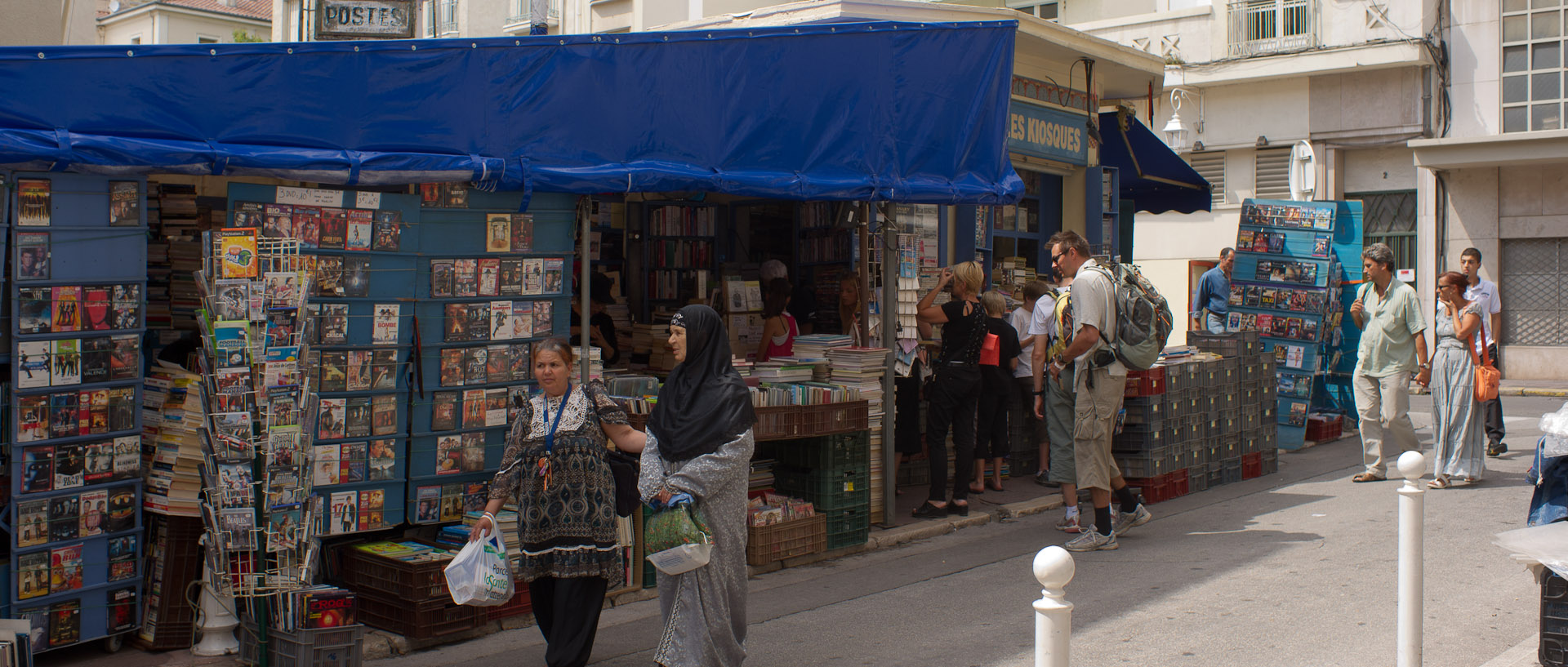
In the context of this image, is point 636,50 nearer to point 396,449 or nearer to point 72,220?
point 396,449

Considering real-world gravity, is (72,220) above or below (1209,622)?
above

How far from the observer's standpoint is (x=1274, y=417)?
456 inches

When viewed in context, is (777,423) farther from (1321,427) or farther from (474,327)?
(1321,427)

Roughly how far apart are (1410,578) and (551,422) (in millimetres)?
3670

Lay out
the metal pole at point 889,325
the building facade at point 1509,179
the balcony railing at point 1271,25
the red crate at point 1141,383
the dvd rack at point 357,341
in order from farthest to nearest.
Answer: the balcony railing at point 1271,25
the building facade at point 1509,179
the red crate at point 1141,383
the metal pole at point 889,325
the dvd rack at point 357,341

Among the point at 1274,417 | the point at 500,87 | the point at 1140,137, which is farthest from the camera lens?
the point at 1140,137

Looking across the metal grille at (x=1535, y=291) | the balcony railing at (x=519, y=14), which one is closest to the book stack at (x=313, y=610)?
the metal grille at (x=1535, y=291)

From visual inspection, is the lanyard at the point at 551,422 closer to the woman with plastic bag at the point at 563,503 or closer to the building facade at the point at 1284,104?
the woman with plastic bag at the point at 563,503

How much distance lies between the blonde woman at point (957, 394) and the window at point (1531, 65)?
17959mm

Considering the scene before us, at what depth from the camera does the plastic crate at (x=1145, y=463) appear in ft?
32.1

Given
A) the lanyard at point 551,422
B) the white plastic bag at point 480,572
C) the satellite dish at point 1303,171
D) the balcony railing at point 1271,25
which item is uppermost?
the balcony railing at point 1271,25

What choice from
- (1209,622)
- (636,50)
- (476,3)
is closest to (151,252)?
(636,50)

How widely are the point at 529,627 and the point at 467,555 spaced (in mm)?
1576

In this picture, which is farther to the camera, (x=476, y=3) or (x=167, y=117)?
(x=476, y=3)
